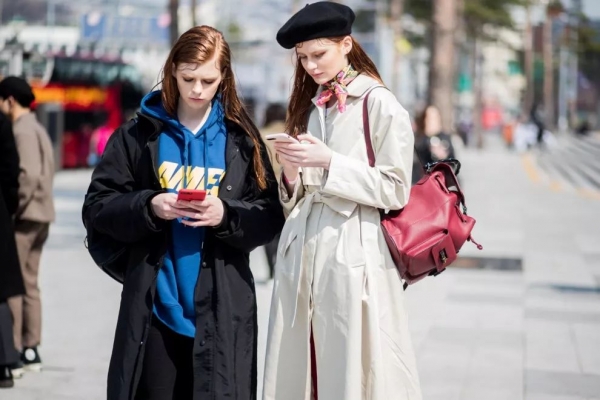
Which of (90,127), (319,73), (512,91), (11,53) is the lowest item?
(512,91)

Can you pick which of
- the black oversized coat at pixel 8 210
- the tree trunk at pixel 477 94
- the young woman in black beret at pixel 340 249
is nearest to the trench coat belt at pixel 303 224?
the young woman in black beret at pixel 340 249

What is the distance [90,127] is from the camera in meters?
29.4

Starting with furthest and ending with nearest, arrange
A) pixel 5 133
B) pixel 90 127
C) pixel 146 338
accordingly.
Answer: pixel 90 127, pixel 5 133, pixel 146 338

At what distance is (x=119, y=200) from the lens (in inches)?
135

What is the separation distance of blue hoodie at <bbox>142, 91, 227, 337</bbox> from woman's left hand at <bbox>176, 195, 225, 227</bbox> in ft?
0.39

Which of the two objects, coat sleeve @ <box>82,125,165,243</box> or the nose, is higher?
the nose

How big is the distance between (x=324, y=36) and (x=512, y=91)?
142 metres

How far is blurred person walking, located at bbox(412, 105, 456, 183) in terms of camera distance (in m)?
9.41

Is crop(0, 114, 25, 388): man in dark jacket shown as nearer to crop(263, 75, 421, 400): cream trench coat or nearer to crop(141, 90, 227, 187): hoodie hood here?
crop(141, 90, 227, 187): hoodie hood

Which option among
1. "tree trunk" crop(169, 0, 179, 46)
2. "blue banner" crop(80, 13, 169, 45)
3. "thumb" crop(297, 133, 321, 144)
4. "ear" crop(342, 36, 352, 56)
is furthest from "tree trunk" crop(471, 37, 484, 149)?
"thumb" crop(297, 133, 321, 144)

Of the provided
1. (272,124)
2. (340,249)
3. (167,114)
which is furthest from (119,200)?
(272,124)

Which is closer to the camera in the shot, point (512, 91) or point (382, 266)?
point (382, 266)

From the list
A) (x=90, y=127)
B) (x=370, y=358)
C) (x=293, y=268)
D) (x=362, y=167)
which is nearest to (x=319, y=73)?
(x=362, y=167)

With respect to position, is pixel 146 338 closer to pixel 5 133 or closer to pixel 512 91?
pixel 5 133
